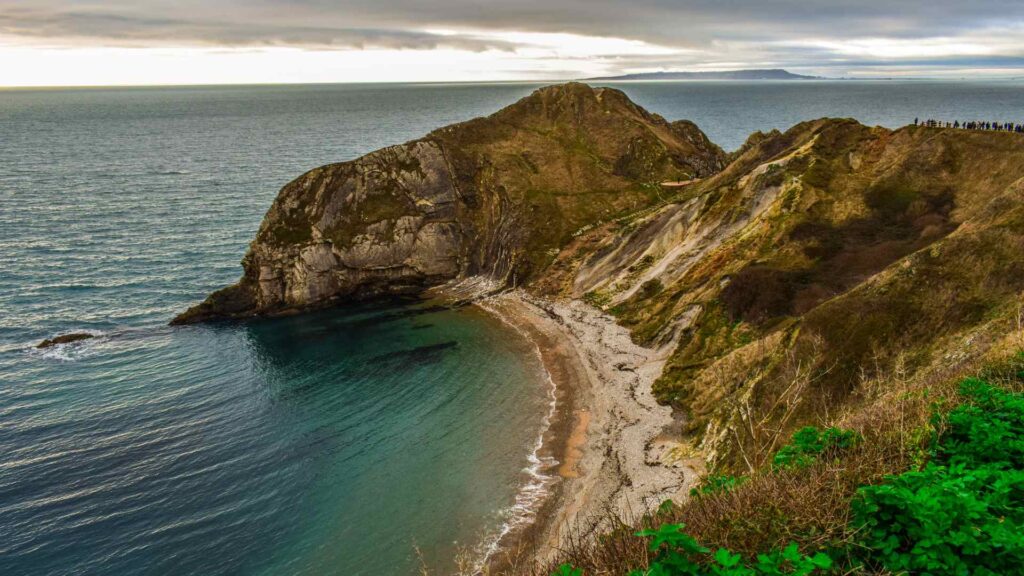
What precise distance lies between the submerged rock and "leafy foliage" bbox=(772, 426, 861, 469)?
6746cm

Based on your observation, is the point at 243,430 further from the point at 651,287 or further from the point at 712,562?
the point at 712,562

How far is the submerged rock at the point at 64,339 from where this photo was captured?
194ft

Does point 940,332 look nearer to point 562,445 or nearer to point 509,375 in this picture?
point 562,445

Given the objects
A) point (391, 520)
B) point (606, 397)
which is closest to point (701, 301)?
point (606, 397)

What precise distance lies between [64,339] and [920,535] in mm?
71160

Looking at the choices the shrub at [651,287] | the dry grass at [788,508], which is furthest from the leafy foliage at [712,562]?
the shrub at [651,287]

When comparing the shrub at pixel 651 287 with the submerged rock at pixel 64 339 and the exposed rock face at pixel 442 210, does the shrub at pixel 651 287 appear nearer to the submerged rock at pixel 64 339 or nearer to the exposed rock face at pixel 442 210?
the exposed rock face at pixel 442 210

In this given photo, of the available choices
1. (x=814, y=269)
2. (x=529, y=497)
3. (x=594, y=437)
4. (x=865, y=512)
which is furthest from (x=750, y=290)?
(x=865, y=512)

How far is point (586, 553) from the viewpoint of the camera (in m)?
11.4

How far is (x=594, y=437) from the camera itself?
42.9m

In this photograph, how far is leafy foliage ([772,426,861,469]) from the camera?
13461mm

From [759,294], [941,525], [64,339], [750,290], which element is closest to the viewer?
[941,525]

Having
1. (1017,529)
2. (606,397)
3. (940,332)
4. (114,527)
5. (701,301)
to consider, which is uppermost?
(1017,529)

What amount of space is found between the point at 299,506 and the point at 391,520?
605cm
